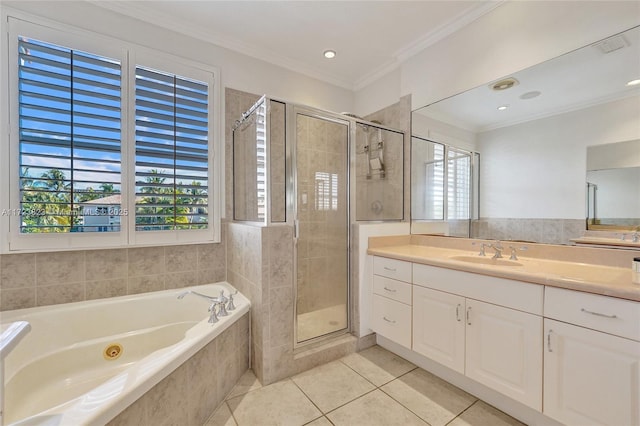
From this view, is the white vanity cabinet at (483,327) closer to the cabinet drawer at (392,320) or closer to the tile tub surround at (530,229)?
the cabinet drawer at (392,320)

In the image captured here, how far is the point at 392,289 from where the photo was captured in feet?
6.57

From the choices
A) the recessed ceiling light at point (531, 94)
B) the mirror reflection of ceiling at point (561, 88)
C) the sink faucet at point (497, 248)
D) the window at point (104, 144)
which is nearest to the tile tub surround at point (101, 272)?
the window at point (104, 144)

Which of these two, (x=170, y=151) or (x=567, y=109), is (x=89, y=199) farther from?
(x=567, y=109)

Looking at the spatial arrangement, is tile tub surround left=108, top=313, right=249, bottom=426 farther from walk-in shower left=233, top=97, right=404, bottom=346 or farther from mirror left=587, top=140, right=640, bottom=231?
mirror left=587, top=140, right=640, bottom=231

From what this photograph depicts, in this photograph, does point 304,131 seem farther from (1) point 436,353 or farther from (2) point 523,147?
(1) point 436,353

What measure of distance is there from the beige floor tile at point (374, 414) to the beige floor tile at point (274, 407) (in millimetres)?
139

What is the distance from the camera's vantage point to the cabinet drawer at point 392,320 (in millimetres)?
1887

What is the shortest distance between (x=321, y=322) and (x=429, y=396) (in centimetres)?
91

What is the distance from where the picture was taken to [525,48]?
175cm

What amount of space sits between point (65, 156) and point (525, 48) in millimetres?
3176

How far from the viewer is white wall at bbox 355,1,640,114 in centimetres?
148

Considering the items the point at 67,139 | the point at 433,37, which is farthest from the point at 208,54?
the point at 433,37

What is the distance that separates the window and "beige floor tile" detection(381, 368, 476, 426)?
6.10 feet

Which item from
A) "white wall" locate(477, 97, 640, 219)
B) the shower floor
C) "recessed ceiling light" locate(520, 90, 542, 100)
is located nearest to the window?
the shower floor
